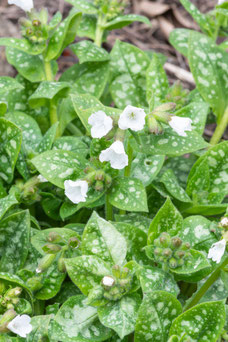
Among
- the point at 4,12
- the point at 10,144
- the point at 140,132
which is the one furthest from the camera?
the point at 4,12

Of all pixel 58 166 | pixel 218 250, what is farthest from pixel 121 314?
pixel 58 166

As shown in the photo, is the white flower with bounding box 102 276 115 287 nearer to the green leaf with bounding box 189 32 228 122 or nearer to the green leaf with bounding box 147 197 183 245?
the green leaf with bounding box 147 197 183 245

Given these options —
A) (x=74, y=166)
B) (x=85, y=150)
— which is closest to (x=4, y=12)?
(x=85, y=150)

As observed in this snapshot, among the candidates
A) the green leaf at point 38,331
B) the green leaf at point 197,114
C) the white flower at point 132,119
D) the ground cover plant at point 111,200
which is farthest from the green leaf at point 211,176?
the green leaf at point 38,331

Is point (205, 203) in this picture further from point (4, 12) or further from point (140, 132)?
point (4, 12)

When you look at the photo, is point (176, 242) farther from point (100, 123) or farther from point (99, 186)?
point (100, 123)

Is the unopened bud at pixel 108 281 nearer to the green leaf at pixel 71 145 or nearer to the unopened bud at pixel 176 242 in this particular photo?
the unopened bud at pixel 176 242

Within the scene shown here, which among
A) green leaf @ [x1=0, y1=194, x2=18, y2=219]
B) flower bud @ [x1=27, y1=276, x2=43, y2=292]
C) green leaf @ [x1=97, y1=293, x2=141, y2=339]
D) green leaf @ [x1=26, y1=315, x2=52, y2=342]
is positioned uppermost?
green leaf @ [x1=0, y1=194, x2=18, y2=219]

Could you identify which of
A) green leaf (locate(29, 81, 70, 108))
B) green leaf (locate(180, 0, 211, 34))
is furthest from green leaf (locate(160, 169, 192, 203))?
green leaf (locate(180, 0, 211, 34))
